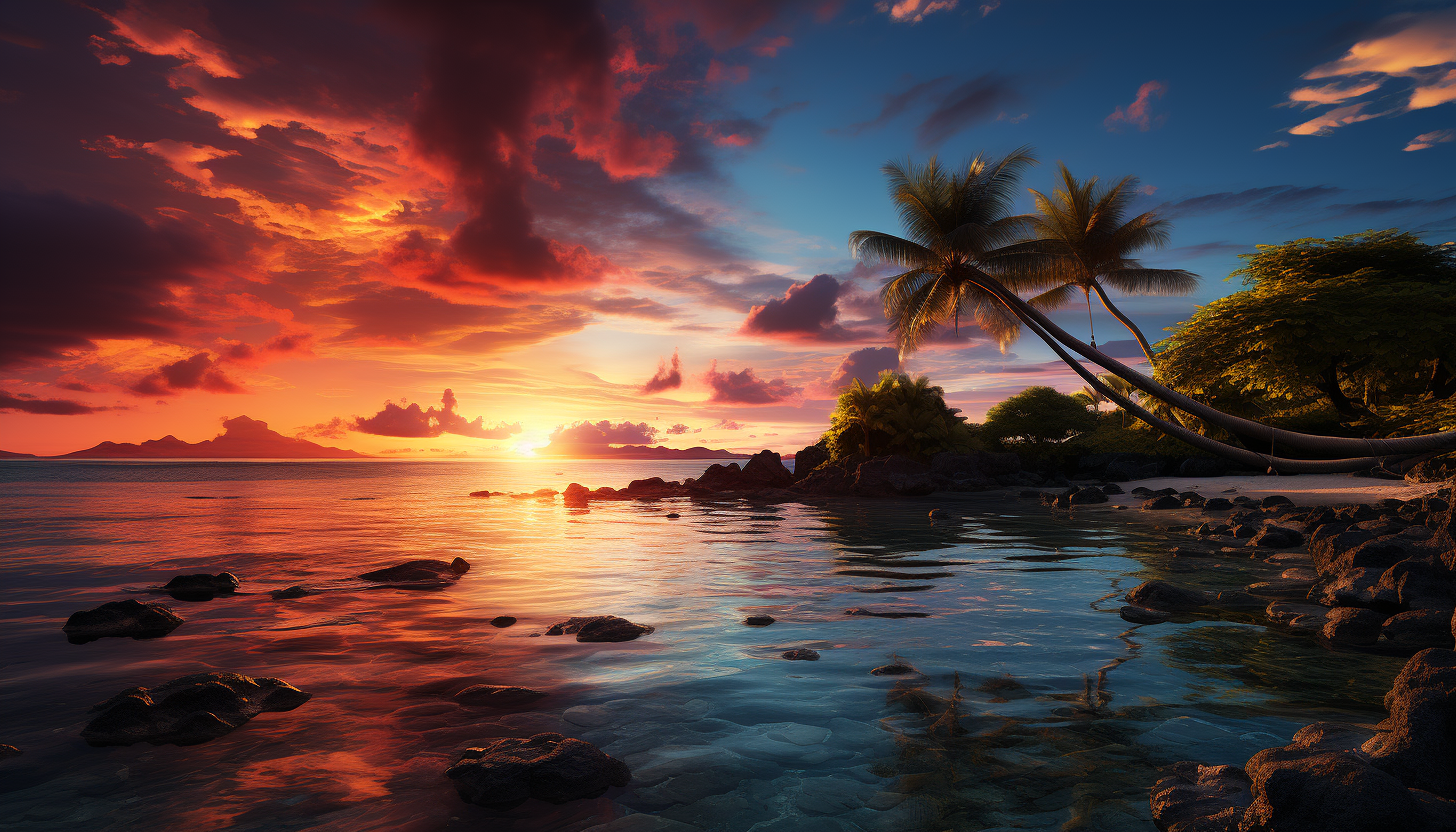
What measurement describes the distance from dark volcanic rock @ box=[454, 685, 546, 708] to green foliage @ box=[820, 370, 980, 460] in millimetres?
36511

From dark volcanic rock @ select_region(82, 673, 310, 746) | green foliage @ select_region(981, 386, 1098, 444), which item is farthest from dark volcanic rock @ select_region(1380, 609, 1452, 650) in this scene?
green foliage @ select_region(981, 386, 1098, 444)

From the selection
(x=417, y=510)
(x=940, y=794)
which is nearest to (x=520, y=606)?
(x=940, y=794)

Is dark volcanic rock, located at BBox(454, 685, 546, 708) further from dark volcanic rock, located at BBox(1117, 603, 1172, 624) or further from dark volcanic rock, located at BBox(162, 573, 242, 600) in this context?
dark volcanic rock, located at BBox(162, 573, 242, 600)

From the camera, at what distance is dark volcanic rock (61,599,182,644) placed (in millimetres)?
8219

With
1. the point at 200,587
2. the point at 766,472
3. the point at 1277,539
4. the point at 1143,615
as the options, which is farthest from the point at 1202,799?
the point at 766,472

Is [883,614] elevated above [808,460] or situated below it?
below

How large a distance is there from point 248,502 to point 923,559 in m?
43.4

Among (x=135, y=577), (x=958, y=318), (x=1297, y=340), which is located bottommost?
(x=135, y=577)

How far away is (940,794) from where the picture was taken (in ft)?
12.6

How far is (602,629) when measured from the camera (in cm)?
782

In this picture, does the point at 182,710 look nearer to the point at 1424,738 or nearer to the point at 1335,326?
the point at 1424,738

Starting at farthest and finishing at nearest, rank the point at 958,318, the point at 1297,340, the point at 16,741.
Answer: the point at 958,318 < the point at 1297,340 < the point at 16,741

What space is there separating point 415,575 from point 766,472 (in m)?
33.4

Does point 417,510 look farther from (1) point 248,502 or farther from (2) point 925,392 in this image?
(2) point 925,392
